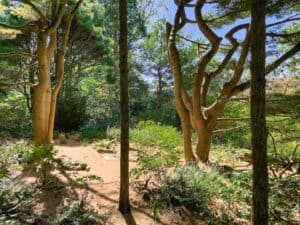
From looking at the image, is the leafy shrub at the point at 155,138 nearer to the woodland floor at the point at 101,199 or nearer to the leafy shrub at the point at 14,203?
the woodland floor at the point at 101,199

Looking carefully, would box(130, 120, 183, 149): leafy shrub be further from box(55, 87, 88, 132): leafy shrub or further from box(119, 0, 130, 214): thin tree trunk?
box(119, 0, 130, 214): thin tree trunk

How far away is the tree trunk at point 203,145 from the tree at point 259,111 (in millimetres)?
3951

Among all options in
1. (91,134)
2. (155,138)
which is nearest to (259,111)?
(155,138)

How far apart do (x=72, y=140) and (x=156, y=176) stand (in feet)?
16.9

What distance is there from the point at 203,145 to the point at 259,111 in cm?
409

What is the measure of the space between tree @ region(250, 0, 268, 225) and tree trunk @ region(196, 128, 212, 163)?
3951 millimetres

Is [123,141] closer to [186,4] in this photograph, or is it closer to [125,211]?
[125,211]

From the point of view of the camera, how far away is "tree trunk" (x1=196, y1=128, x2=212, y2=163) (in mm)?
6957

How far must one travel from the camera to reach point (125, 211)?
4.14 m

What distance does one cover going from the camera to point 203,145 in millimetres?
6969

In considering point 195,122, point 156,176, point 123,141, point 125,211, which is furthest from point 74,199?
point 195,122

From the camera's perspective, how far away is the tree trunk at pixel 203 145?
6.96m

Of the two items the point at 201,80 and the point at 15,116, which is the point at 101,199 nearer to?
the point at 201,80

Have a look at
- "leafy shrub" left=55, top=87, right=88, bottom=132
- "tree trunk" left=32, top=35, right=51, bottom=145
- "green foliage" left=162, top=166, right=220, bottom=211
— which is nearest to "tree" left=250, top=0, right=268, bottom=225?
"green foliage" left=162, top=166, right=220, bottom=211
